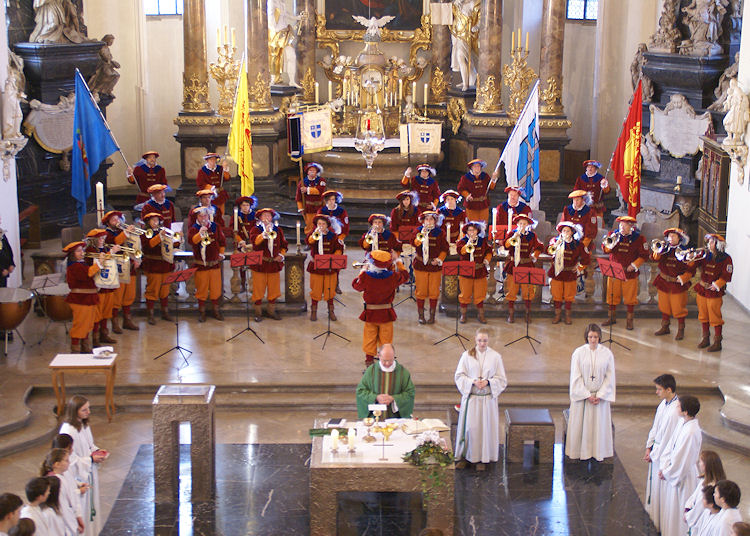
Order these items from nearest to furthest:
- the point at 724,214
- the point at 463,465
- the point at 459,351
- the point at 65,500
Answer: the point at 65,500
the point at 463,465
the point at 459,351
the point at 724,214

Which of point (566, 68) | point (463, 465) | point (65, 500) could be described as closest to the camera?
point (65, 500)

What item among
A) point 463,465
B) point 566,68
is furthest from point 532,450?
point 566,68

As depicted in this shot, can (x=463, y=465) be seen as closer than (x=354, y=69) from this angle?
Yes

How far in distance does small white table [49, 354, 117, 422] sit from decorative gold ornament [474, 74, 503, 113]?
12447mm

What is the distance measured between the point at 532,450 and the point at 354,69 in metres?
14.5

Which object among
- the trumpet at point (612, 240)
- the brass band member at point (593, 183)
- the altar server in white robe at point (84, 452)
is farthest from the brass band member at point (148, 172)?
the altar server in white robe at point (84, 452)

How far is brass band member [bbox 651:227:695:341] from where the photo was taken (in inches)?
650

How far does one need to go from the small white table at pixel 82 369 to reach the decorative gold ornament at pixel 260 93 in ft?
37.2

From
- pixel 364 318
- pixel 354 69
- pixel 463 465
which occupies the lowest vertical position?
pixel 463 465

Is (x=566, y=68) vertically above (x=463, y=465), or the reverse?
(x=566, y=68)

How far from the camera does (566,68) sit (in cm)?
2781

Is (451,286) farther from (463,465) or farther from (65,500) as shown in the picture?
(65,500)

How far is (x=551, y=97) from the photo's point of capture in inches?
941

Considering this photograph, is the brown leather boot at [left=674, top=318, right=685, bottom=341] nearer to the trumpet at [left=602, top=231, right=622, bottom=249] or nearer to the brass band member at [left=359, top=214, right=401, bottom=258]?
the trumpet at [left=602, top=231, right=622, bottom=249]
